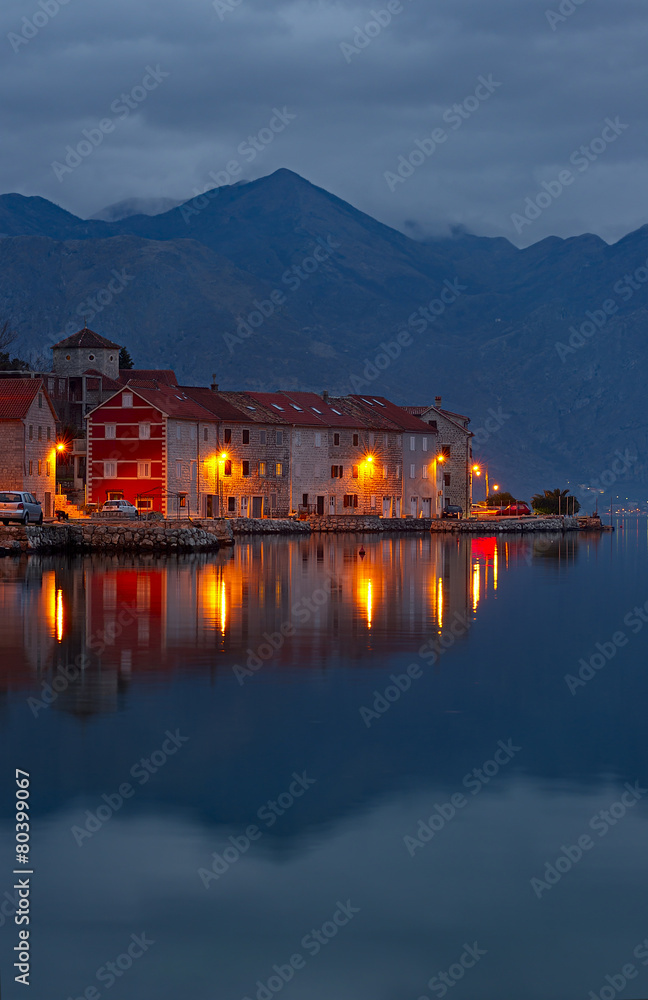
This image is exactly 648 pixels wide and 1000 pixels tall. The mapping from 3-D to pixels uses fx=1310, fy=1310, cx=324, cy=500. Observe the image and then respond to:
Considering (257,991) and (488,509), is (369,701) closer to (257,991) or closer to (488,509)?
(257,991)

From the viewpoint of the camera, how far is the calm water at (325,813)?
997 centimetres

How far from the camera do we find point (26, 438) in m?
75.4

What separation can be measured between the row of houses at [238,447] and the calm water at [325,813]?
54.6 metres

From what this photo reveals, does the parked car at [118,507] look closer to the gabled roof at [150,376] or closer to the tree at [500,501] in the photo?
the gabled roof at [150,376]

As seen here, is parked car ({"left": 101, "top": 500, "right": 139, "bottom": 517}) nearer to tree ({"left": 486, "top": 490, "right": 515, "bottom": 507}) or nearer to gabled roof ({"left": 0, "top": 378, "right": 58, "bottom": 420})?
gabled roof ({"left": 0, "top": 378, "right": 58, "bottom": 420})

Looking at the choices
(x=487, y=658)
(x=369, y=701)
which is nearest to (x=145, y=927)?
(x=369, y=701)

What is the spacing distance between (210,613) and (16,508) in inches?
1306

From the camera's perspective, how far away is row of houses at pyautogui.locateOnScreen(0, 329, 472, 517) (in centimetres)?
9238

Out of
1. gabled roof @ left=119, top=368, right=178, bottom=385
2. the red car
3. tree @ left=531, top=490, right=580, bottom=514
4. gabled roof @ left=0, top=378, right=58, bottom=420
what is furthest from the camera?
tree @ left=531, top=490, right=580, bottom=514

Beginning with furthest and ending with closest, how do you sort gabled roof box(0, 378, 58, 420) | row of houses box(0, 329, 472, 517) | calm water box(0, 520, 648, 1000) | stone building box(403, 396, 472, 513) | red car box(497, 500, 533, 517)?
1. red car box(497, 500, 533, 517)
2. stone building box(403, 396, 472, 513)
3. row of houses box(0, 329, 472, 517)
4. gabled roof box(0, 378, 58, 420)
5. calm water box(0, 520, 648, 1000)

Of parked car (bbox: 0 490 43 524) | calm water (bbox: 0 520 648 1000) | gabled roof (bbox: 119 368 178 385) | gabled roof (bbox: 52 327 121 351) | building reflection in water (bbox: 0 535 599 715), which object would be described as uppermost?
gabled roof (bbox: 52 327 121 351)

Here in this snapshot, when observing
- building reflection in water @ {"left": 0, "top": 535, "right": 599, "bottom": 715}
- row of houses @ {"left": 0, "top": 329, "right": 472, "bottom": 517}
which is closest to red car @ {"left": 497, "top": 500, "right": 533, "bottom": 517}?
row of houses @ {"left": 0, "top": 329, "right": 472, "bottom": 517}

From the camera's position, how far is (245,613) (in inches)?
1302

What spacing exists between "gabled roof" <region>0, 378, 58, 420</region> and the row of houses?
0.15 metres
